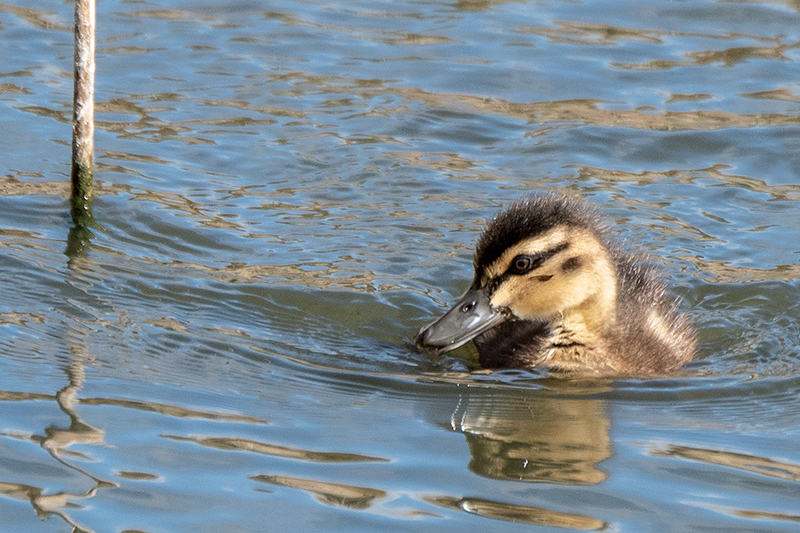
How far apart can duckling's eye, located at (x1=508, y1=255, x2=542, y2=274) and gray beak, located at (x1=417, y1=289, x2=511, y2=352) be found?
0.22 m

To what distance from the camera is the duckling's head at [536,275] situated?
6539mm

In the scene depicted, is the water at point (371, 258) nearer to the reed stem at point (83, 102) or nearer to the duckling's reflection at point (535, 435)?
the duckling's reflection at point (535, 435)

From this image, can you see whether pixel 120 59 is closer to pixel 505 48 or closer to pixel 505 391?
pixel 505 48

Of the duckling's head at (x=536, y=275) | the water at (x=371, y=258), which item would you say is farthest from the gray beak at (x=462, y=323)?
the water at (x=371, y=258)

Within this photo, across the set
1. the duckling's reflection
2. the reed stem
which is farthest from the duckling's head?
the reed stem

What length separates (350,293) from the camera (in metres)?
7.84

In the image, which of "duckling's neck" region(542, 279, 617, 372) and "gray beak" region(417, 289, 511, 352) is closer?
"gray beak" region(417, 289, 511, 352)

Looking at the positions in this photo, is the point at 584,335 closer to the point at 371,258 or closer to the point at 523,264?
the point at 523,264

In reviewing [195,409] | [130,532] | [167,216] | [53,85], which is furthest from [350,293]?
[53,85]

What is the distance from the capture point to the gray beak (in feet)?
21.7

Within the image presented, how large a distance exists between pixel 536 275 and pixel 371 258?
1.93m

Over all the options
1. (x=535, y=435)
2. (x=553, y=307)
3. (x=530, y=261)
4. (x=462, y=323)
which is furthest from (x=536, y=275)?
(x=535, y=435)

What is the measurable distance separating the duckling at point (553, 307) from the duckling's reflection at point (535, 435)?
429mm

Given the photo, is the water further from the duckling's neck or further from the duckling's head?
the duckling's head
